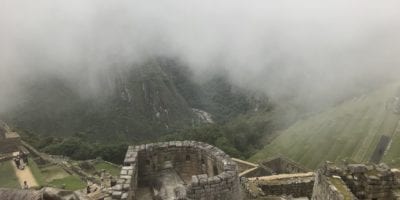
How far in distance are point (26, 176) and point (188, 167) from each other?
2976 cm

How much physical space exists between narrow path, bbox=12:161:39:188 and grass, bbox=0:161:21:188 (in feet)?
1.11

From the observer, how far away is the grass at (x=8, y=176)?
3667cm

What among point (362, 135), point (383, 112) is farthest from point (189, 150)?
point (383, 112)

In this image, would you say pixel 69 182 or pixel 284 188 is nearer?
pixel 284 188

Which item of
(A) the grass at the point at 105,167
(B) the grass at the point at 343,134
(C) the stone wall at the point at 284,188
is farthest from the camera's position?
(B) the grass at the point at 343,134

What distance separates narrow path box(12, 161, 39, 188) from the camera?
124ft

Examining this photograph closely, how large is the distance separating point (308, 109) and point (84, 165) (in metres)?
66.4

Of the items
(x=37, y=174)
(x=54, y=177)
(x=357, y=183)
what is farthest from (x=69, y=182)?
(x=357, y=183)

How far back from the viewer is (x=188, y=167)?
47.8 feet

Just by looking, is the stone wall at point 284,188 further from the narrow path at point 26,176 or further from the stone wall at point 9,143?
the stone wall at point 9,143

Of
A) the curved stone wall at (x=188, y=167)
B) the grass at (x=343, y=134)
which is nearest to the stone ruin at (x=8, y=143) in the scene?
the grass at (x=343, y=134)

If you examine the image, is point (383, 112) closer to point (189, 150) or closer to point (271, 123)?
point (271, 123)

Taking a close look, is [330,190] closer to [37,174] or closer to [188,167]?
[188,167]

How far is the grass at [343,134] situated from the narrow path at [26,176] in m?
34.8
